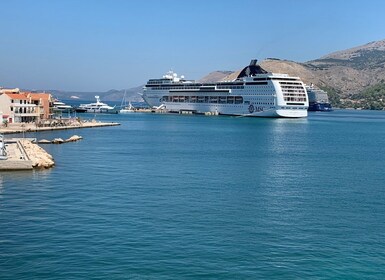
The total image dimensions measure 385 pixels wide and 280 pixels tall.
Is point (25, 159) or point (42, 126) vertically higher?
point (42, 126)

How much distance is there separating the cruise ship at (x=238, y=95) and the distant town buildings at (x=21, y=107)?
4385 centimetres

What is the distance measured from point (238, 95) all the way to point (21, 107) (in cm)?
5272

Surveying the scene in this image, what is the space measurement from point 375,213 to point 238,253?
8.37m

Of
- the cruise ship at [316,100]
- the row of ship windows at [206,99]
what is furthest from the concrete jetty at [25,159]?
the cruise ship at [316,100]

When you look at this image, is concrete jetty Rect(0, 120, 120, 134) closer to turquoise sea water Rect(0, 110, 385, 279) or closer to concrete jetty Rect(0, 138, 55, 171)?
concrete jetty Rect(0, 138, 55, 171)

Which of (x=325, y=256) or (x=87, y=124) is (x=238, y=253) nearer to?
(x=325, y=256)

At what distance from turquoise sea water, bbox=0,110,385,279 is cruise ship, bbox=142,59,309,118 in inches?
2469

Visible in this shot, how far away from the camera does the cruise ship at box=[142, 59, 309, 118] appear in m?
100

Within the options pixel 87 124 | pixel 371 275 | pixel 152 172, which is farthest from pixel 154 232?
pixel 87 124

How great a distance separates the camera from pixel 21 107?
68062mm

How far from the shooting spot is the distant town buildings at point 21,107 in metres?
65.9

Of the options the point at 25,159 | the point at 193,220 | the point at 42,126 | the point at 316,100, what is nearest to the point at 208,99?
the point at 42,126

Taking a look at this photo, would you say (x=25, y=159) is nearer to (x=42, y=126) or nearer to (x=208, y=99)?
(x=42, y=126)

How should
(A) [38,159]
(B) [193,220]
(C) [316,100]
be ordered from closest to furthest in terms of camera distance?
(B) [193,220], (A) [38,159], (C) [316,100]
